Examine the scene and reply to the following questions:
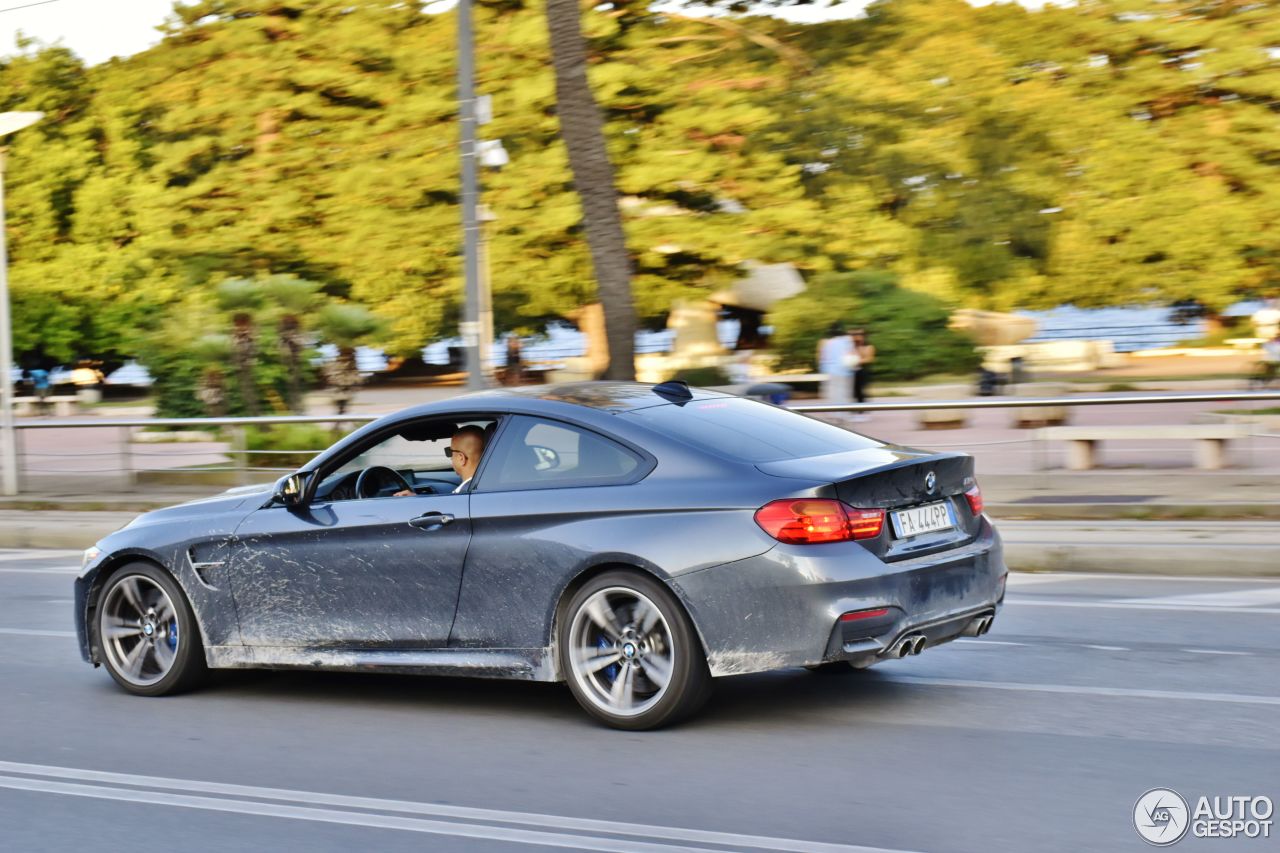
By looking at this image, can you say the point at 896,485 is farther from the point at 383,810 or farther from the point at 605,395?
the point at 383,810

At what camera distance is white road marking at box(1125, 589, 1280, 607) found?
9.51 m

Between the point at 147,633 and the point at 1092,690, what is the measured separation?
4.30m

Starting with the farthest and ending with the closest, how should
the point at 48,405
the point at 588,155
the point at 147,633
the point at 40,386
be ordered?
the point at 40,386
the point at 48,405
the point at 588,155
the point at 147,633

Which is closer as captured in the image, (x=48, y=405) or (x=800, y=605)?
(x=800, y=605)

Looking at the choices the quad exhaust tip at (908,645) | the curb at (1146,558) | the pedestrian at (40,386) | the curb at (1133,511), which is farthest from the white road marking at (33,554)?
the pedestrian at (40,386)

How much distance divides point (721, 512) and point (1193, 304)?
4246 cm

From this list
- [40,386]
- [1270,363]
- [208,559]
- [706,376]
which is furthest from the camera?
[40,386]

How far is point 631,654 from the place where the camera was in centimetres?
645

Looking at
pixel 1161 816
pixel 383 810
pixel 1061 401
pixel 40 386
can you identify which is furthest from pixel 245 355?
pixel 40 386

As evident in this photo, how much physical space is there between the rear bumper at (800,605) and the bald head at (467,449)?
1308 millimetres

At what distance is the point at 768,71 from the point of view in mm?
37031

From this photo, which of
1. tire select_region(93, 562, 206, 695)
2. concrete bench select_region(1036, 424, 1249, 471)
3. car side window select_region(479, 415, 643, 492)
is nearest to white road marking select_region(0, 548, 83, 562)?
tire select_region(93, 562, 206, 695)

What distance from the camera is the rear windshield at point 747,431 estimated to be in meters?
6.60

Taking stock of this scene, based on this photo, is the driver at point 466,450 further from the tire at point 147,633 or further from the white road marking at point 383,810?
the white road marking at point 383,810
